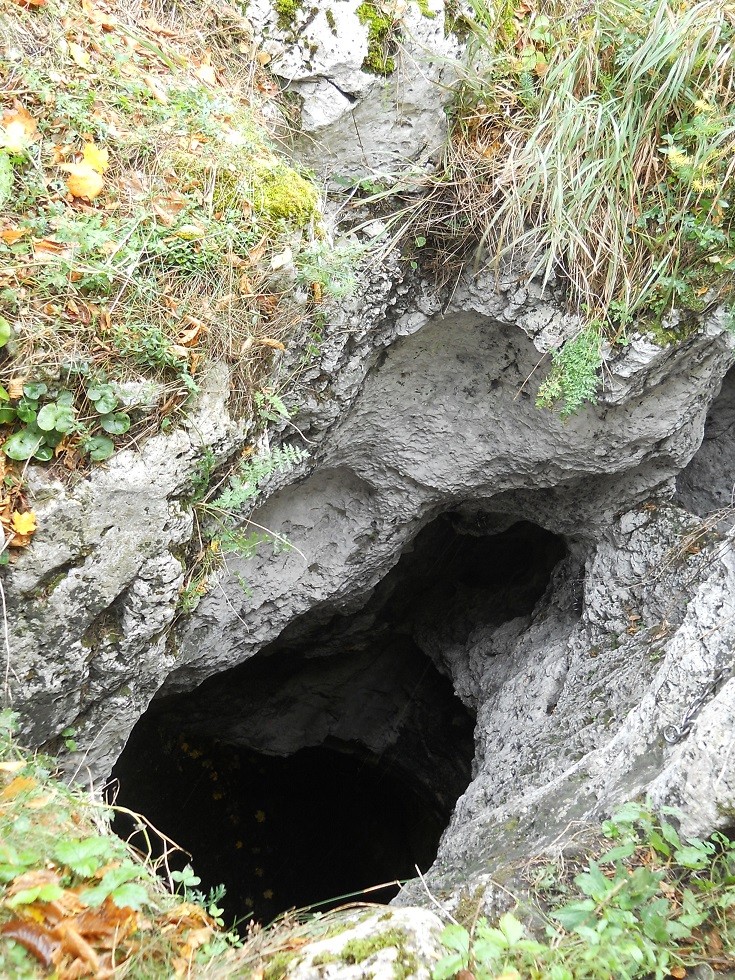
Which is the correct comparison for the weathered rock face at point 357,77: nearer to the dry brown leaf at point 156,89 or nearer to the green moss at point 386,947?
the dry brown leaf at point 156,89

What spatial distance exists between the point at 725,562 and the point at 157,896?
288cm

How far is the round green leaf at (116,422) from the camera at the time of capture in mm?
2344

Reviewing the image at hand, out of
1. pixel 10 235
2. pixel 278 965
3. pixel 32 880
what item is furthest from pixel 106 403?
pixel 278 965

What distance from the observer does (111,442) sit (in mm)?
2365

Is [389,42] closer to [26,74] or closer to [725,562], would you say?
[26,74]

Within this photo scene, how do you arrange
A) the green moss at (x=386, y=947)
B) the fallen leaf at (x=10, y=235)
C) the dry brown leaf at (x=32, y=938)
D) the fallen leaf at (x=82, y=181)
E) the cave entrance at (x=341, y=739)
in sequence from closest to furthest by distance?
the dry brown leaf at (x=32, y=938) → the green moss at (x=386, y=947) → the fallen leaf at (x=10, y=235) → the fallen leaf at (x=82, y=181) → the cave entrance at (x=341, y=739)

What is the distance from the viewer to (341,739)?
22.5ft

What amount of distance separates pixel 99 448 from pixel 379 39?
6.39 feet

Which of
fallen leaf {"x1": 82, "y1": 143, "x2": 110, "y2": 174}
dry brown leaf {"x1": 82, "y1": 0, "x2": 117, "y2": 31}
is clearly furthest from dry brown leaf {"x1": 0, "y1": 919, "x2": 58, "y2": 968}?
dry brown leaf {"x1": 82, "y1": 0, "x2": 117, "y2": 31}

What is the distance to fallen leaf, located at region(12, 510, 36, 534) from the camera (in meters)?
2.22

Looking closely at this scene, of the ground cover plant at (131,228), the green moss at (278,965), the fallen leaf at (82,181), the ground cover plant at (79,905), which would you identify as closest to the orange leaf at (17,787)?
the ground cover plant at (79,905)

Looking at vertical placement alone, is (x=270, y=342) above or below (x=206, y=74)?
below

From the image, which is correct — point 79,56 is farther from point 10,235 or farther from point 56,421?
point 56,421

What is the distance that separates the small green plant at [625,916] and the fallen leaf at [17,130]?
9.09 feet
